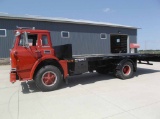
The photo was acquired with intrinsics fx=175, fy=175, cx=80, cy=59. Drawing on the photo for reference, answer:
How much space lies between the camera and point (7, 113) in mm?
4832

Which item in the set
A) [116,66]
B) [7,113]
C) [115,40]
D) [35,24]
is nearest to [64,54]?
[116,66]

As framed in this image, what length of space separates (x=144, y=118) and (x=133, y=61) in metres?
5.78

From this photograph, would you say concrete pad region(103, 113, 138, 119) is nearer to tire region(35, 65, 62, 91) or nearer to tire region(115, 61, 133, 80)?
tire region(35, 65, 62, 91)

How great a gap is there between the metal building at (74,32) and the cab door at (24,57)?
10.5m

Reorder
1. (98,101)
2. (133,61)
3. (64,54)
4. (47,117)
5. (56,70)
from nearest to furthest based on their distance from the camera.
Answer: (47,117) → (98,101) → (56,70) → (64,54) → (133,61)

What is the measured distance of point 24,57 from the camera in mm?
6578

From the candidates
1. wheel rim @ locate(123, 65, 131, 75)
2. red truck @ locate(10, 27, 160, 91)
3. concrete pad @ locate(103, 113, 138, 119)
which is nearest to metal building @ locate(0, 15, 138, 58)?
red truck @ locate(10, 27, 160, 91)

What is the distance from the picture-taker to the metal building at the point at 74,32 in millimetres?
16062

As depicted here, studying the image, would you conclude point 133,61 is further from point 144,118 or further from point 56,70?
point 144,118

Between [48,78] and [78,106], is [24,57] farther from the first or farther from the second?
[78,106]

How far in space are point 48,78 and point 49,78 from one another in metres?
0.04

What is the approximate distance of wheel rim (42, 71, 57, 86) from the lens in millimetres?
6914

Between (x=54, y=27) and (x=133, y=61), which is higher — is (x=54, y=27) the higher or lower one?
the higher one

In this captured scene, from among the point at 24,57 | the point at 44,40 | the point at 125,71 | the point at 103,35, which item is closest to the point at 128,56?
the point at 125,71
